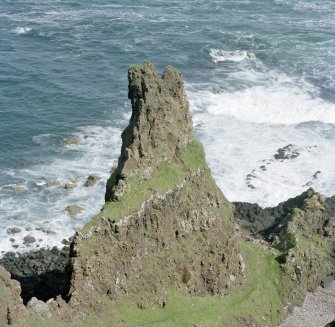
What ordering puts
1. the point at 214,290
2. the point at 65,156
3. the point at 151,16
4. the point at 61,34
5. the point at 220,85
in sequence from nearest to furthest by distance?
1. the point at 214,290
2. the point at 65,156
3. the point at 220,85
4. the point at 61,34
5. the point at 151,16

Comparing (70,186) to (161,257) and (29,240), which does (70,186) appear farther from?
(161,257)

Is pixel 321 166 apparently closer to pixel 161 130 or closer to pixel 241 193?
pixel 241 193

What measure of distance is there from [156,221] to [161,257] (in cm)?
266

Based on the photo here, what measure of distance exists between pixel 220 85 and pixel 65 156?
106 ft

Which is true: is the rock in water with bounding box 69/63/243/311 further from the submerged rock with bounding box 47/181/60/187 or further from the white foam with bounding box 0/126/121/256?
the submerged rock with bounding box 47/181/60/187

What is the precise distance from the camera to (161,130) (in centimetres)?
4266

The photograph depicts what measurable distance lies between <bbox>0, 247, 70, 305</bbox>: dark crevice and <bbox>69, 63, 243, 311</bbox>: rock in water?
28.6 feet

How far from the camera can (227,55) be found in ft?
358

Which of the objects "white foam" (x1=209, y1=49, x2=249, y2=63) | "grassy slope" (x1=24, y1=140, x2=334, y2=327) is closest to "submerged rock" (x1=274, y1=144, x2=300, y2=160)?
"grassy slope" (x1=24, y1=140, x2=334, y2=327)

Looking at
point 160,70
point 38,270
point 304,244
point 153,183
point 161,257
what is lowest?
point 38,270

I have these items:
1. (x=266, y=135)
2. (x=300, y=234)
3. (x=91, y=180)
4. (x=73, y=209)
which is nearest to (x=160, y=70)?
(x=266, y=135)

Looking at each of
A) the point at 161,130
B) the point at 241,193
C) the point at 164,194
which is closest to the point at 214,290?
the point at 164,194

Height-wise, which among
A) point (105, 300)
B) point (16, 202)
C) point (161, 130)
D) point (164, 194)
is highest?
point (161, 130)

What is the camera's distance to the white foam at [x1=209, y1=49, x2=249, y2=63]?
10736cm
